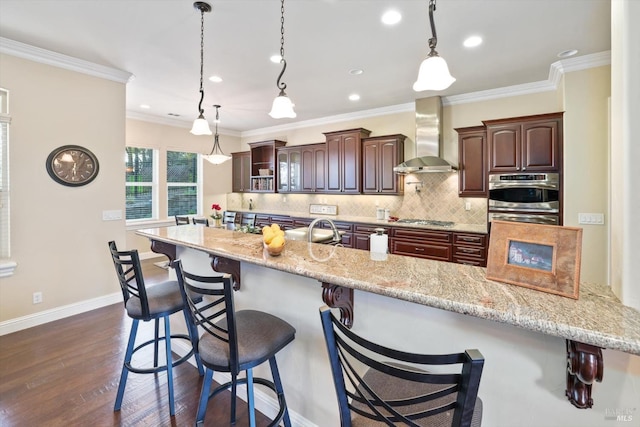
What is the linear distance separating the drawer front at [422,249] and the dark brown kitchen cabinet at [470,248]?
0.12 m

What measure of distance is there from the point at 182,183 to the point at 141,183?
855 millimetres

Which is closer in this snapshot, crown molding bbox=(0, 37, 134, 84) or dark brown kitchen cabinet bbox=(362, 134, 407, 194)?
crown molding bbox=(0, 37, 134, 84)

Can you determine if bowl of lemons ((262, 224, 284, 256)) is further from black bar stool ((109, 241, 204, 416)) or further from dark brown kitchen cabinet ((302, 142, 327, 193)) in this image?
dark brown kitchen cabinet ((302, 142, 327, 193))

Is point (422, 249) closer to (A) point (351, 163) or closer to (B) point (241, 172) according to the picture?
(A) point (351, 163)

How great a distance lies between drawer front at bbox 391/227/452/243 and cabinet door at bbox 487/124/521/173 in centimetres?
108

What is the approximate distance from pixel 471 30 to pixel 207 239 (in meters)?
3.01

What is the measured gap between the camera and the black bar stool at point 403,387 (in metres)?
0.72

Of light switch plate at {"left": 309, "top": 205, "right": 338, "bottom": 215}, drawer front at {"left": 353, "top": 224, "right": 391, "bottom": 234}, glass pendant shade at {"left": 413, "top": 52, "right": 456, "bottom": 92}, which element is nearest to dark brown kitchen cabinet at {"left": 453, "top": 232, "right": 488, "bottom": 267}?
drawer front at {"left": 353, "top": 224, "right": 391, "bottom": 234}

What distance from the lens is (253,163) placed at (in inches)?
284

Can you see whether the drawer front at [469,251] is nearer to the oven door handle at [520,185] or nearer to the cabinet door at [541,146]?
the oven door handle at [520,185]

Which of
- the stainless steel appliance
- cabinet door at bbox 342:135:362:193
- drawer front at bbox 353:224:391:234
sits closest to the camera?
the stainless steel appliance

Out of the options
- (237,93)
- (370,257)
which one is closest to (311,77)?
(237,93)

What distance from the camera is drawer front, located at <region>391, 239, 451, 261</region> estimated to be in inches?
169

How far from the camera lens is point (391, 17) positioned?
101 inches
